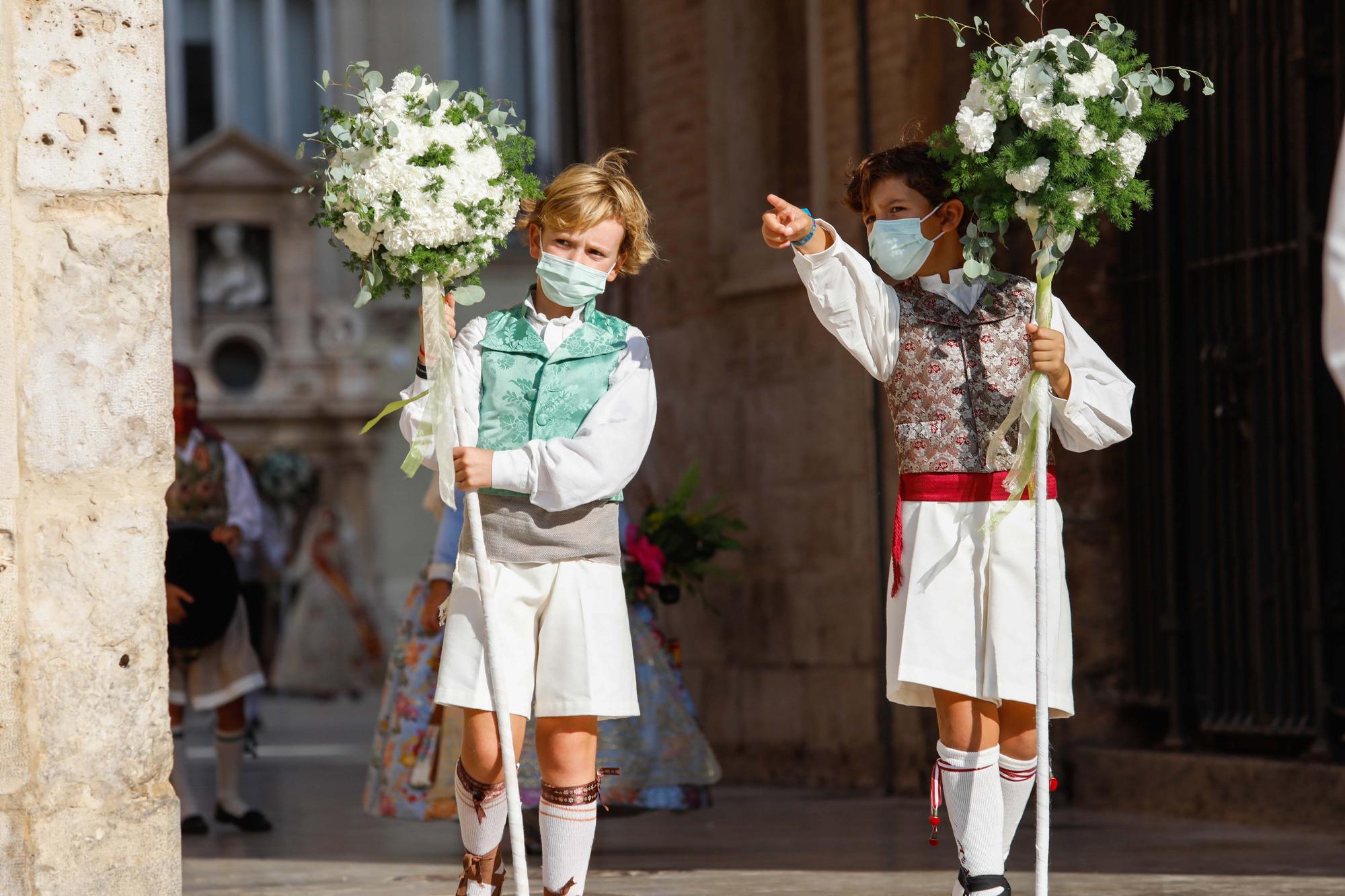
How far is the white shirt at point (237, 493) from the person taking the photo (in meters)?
8.73

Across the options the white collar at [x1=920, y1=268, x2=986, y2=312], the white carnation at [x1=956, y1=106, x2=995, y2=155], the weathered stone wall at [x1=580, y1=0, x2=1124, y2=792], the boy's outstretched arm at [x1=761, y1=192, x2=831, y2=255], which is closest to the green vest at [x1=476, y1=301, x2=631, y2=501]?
the boy's outstretched arm at [x1=761, y1=192, x2=831, y2=255]

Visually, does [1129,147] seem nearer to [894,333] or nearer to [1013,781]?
[894,333]

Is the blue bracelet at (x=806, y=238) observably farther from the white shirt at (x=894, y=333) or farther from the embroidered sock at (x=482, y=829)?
the embroidered sock at (x=482, y=829)

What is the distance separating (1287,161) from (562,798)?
4603 millimetres

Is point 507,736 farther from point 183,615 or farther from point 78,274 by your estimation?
point 183,615

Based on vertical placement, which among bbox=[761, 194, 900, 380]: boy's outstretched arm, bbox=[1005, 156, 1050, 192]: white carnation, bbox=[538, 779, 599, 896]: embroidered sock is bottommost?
bbox=[538, 779, 599, 896]: embroidered sock

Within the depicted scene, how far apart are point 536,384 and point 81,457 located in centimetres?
102

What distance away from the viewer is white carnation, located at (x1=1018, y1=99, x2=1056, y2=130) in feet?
15.9

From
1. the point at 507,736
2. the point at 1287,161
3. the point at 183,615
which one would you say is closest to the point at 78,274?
the point at 507,736

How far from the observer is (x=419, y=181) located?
4.75m

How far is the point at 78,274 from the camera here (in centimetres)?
486

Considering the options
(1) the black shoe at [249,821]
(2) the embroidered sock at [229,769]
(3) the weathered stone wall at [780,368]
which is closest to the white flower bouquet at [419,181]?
(3) the weathered stone wall at [780,368]

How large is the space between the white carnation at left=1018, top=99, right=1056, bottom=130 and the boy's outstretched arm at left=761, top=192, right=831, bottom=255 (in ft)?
1.75

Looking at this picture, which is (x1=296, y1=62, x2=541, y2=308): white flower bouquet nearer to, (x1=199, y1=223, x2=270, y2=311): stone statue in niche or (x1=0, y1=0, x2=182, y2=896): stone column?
(x1=0, y1=0, x2=182, y2=896): stone column
